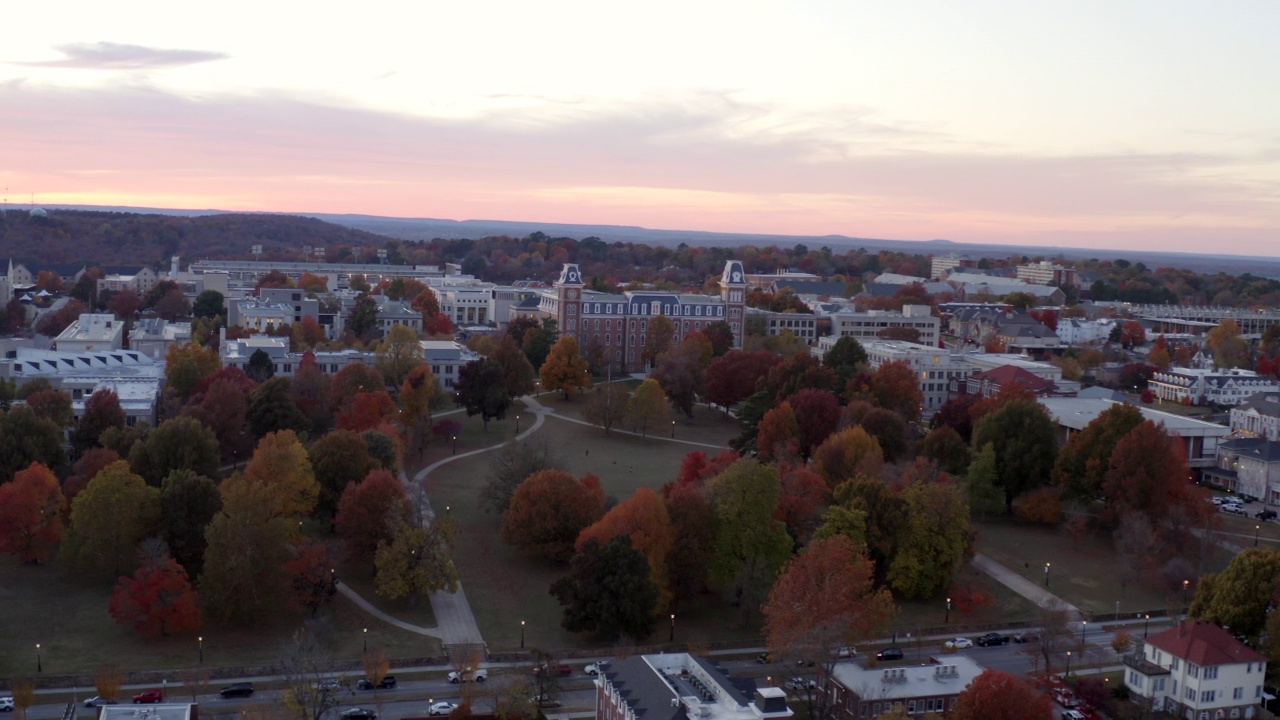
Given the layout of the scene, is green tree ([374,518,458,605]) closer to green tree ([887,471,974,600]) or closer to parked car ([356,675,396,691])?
parked car ([356,675,396,691])

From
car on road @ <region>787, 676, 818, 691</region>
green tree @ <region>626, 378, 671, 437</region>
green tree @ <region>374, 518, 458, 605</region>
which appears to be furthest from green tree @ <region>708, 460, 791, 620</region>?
green tree @ <region>626, 378, 671, 437</region>

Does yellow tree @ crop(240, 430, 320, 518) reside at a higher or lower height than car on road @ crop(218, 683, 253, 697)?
higher

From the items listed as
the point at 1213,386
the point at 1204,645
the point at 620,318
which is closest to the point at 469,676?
the point at 1204,645

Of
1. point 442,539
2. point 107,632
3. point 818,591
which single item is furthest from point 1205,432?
point 107,632

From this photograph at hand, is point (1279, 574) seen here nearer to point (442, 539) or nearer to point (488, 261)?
point (442, 539)

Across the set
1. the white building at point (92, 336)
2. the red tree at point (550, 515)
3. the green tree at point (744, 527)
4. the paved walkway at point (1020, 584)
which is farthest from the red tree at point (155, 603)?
the white building at point (92, 336)

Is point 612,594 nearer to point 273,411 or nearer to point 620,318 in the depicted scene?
point 273,411
